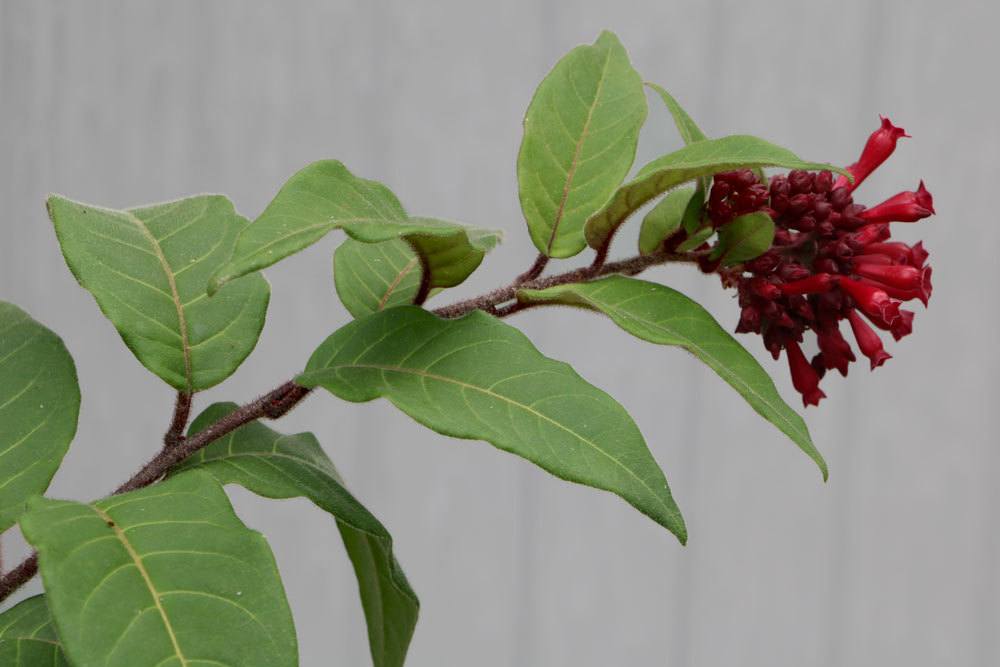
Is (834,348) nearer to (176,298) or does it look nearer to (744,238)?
(744,238)

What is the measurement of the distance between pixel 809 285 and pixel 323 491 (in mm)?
187

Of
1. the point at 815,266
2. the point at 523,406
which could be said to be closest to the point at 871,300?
the point at 815,266

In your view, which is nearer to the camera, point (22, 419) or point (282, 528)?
point (22, 419)

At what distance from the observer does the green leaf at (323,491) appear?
40cm

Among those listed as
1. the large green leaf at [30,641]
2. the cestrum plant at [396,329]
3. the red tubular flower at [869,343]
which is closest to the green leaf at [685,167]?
the cestrum plant at [396,329]

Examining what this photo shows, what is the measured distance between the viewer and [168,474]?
402 millimetres

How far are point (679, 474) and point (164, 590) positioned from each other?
1529 millimetres

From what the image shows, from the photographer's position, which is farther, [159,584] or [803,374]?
[803,374]

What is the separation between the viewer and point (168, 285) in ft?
1.38

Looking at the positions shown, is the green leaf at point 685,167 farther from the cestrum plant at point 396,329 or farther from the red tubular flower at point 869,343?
the red tubular flower at point 869,343

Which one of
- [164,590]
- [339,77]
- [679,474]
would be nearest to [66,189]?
[339,77]

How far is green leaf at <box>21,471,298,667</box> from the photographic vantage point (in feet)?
0.93

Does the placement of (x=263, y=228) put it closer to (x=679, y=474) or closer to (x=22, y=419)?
(x=22, y=419)

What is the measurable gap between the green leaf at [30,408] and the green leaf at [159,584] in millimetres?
77
